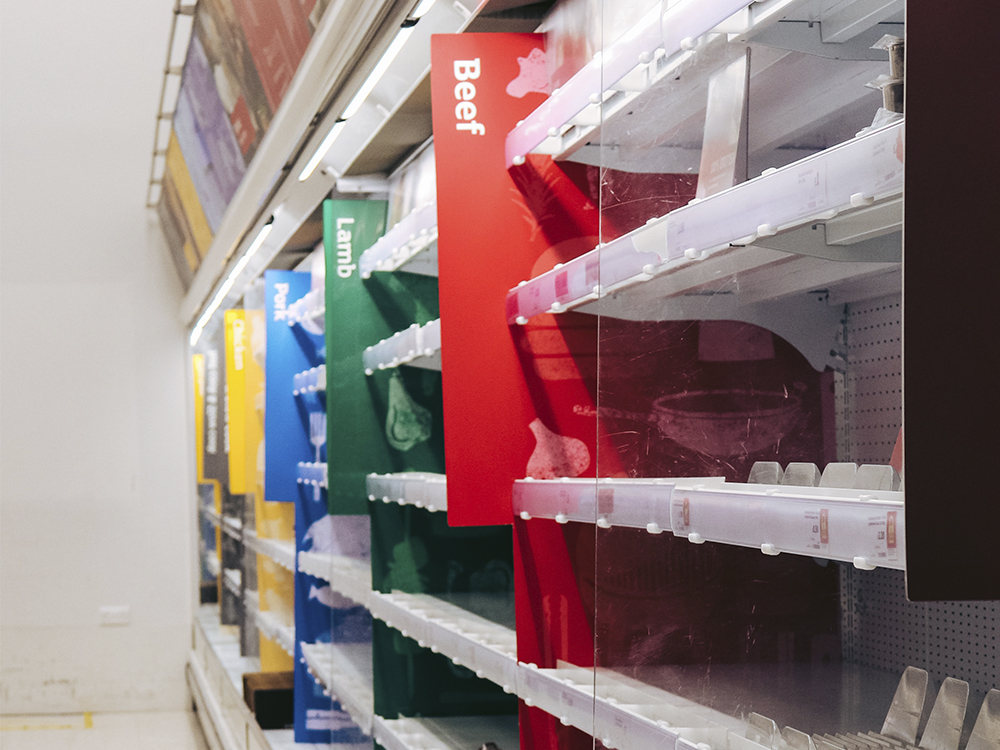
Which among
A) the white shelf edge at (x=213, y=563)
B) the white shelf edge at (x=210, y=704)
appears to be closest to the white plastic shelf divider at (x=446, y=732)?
the white shelf edge at (x=210, y=704)

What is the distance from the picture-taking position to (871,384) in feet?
3.82

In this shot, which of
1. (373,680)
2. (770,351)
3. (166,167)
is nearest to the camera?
(770,351)

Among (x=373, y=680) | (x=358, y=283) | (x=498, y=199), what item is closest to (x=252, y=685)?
(x=373, y=680)

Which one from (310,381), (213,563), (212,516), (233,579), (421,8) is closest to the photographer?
(421,8)

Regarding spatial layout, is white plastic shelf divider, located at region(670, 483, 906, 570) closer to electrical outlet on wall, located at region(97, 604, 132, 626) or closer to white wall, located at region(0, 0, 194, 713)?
white wall, located at region(0, 0, 194, 713)

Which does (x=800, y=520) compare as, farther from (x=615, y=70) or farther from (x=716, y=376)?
(x=615, y=70)

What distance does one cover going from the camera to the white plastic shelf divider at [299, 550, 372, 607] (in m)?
3.32

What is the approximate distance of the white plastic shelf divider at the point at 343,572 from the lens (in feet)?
→ 10.9

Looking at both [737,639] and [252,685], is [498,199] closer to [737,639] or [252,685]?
[737,639]

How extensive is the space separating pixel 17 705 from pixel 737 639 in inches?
279

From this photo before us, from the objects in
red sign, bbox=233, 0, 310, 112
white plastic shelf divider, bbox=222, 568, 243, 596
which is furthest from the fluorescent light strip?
white plastic shelf divider, bbox=222, 568, 243, 596

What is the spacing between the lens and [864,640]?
1595 millimetres

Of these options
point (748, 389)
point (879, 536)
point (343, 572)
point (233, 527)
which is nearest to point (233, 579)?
point (233, 527)

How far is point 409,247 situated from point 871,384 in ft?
5.98
